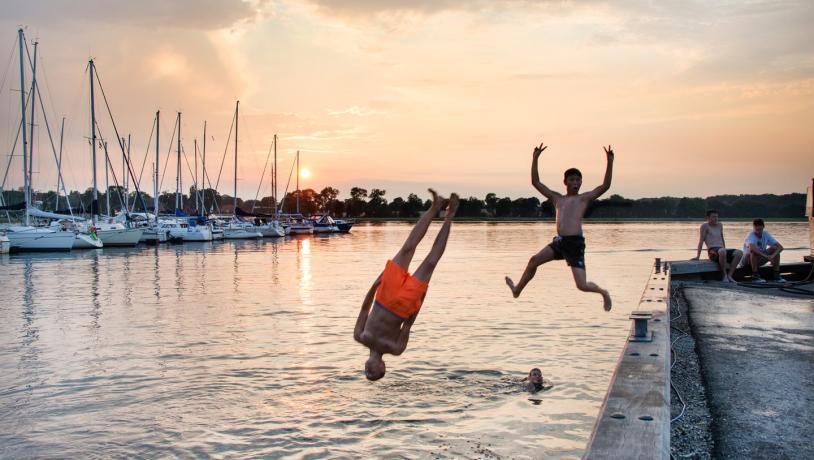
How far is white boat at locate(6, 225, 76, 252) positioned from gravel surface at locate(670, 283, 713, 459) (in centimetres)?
5526

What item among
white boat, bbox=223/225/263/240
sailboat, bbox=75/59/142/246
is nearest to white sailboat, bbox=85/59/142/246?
sailboat, bbox=75/59/142/246

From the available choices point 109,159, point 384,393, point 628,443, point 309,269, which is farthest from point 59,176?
point 628,443

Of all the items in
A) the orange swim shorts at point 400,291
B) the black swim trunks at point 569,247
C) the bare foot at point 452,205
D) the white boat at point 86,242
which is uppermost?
the bare foot at point 452,205

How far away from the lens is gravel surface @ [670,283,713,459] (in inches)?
264

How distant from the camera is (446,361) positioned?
13.7 m

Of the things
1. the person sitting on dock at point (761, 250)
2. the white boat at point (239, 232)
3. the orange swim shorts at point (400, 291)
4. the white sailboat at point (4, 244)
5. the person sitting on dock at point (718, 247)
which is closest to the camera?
the orange swim shorts at point (400, 291)

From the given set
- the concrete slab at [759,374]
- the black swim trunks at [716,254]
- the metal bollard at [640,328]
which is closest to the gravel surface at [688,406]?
the concrete slab at [759,374]

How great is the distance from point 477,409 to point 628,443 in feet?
17.1

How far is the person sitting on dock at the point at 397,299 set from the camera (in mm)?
7930

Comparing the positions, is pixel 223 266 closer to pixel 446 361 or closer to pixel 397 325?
pixel 446 361

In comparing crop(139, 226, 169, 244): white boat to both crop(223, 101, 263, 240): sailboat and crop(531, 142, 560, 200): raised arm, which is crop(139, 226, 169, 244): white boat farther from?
crop(531, 142, 560, 200): raised arm

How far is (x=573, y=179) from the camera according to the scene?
10.2m

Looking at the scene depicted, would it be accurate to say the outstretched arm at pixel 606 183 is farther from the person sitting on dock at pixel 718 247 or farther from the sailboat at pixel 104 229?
the sailboat at pixel 104 229

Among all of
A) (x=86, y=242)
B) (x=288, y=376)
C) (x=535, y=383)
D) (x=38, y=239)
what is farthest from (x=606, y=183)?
(x=86, y=242)
